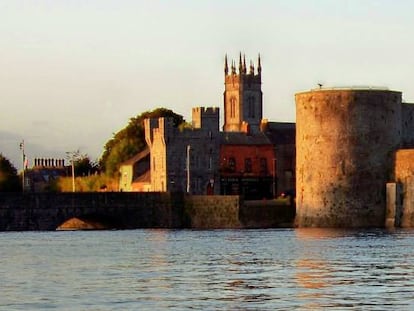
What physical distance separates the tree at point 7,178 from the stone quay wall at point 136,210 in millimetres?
32497

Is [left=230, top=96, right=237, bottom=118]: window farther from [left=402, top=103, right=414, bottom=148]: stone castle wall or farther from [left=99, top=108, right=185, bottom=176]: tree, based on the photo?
[left=402, top=103, right=414, bottom=148]: stone castle wall

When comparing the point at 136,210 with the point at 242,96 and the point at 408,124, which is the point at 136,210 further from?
the point at 242,96

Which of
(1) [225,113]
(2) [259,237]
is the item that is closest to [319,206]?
(2) [259,237]

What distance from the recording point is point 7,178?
432 ft

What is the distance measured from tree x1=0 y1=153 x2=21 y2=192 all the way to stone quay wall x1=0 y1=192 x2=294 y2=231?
32.5m

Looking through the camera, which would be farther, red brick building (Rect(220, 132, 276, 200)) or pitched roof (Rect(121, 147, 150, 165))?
pitched roof (Rect(121, 147, 150, 165))

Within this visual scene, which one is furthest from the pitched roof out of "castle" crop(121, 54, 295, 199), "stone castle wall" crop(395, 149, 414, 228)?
"stone castle wall" crop(395, 149, 414, 228)

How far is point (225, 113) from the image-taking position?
565 feet

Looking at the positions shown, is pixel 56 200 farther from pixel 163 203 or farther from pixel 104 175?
pixel 104 175

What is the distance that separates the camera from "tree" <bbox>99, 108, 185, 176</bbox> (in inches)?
5037

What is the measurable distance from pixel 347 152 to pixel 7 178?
1972 inches

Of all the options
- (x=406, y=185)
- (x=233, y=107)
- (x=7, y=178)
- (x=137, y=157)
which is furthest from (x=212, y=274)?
(x=233, y=107)

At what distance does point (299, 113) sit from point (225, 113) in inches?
3259

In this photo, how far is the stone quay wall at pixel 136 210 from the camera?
94750 millimetres
